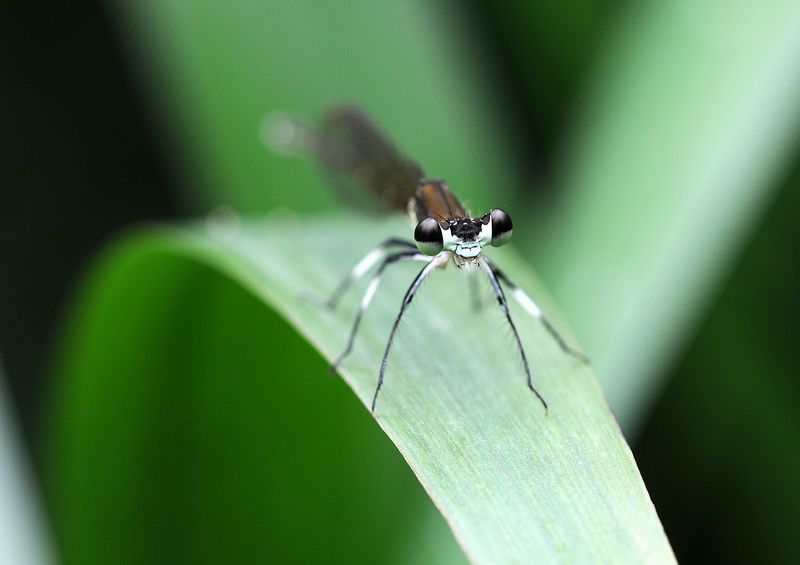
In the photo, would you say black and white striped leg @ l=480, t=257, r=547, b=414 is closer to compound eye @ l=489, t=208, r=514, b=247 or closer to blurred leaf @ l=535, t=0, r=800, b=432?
compound eye @ l=489, t=208, r=514, b=247

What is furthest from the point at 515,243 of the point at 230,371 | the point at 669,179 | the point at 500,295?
the point at 230,371

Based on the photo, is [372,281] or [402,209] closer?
[372,281]

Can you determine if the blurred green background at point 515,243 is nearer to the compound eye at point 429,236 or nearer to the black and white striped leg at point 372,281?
the black and white striped leg at point 372,281

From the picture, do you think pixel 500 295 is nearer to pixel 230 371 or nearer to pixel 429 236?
pixel 429 236

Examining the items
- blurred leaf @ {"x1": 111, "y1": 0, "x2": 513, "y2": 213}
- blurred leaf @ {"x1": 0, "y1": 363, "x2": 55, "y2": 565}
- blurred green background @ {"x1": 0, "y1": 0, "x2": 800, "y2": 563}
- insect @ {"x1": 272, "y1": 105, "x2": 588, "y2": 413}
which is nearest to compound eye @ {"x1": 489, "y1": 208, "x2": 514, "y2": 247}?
insect @ {"x1": 272, "y1": 105, "x2": 588, "y2": 413}

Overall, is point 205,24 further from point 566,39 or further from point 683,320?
point 683,320

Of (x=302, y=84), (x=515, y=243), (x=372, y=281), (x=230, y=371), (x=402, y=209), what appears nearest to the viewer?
(x=372, y=281)

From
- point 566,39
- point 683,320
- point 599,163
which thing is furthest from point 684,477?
point 566,39

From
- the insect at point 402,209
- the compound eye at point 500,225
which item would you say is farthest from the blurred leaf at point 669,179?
the compound eye at point 500,225
